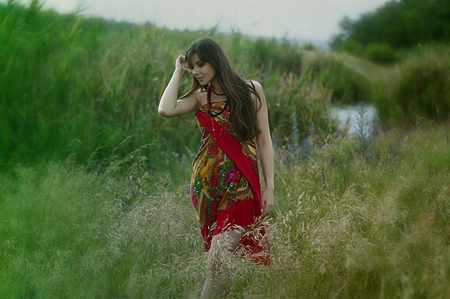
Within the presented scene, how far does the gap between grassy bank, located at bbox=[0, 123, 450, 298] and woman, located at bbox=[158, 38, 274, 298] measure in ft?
0.54

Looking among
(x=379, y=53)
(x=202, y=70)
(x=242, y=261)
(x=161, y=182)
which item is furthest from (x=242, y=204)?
(x=379, y=53)

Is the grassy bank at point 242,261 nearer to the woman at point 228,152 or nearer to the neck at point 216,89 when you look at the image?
the woman at point 228,152

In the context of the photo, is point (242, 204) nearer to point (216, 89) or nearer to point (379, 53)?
point (216, 89)

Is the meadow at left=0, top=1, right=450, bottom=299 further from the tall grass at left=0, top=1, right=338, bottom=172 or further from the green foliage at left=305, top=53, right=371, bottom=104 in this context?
the green foliage at left=305, top=53, right=371, bottom=104

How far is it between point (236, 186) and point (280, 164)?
2.24 meters

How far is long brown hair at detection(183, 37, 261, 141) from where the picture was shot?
327 cm

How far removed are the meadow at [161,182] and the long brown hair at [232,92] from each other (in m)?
0.54

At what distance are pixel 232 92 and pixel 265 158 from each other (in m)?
0.41

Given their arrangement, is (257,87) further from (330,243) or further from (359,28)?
(359,28)

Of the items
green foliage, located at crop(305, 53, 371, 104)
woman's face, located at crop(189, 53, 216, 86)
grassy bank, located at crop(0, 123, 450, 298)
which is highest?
woman's face, located at crop(189, 53, 216, 86)

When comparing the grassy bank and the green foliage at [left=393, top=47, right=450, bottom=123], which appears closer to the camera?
the grassy bank

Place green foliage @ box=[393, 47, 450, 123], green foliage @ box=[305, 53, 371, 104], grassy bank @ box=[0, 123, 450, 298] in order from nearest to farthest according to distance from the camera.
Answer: grassy bank @ box=[0, 123, 450, 298] < green foliage @ box=[393, 47, 450, 123] < green foliage @ box=[305, 53, 371, 104]

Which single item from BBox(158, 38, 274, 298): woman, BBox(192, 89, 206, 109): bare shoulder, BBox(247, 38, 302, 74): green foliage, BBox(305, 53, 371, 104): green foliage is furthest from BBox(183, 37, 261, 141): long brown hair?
BBox(305, 53, 371, 104): green foliage

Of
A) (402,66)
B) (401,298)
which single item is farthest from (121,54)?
(401,298)
